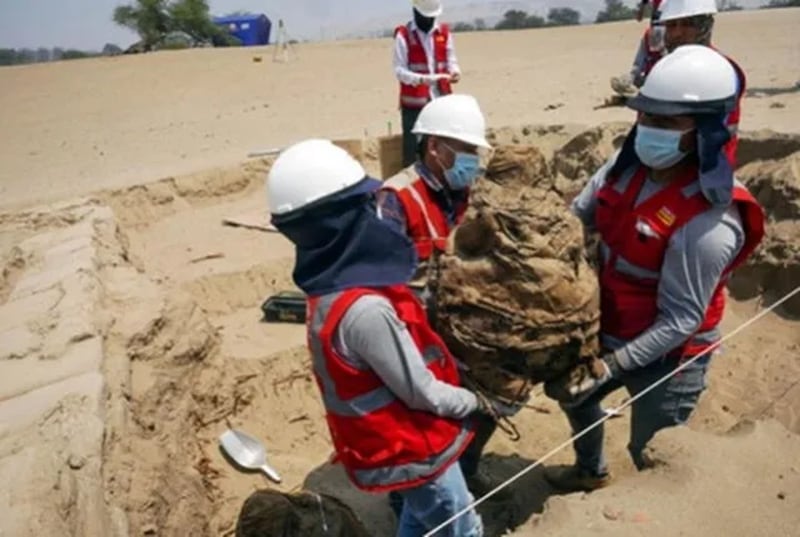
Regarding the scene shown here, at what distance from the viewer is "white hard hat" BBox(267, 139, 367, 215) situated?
2189mm

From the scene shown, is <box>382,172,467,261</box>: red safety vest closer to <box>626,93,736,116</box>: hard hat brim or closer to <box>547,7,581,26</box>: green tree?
<box>626,93,736,116</box>: hard hat brim

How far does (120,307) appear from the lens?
4453 millimetres

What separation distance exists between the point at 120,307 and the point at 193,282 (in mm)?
1976

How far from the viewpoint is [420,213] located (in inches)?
134

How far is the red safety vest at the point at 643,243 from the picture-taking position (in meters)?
2.66

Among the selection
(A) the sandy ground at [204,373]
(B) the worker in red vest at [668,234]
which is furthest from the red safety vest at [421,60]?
(B) the worker in red vest at [668,234]

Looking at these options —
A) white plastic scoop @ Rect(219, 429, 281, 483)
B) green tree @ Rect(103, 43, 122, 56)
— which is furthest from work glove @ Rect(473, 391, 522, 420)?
green tree @ Rect(103, 43, 122, 56)

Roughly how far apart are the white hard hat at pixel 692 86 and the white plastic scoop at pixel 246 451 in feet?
9.58

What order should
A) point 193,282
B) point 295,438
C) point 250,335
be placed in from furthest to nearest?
point 193,282 < point 250,335 < point 295,438

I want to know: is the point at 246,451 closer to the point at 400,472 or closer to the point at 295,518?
the point at 295,518

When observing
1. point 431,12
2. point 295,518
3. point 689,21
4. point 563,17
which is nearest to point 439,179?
point 295,518

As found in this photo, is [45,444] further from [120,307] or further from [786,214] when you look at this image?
[786,214]

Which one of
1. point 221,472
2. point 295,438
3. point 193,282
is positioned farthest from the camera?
point 193,282

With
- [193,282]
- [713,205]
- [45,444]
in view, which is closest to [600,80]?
[193,282]
